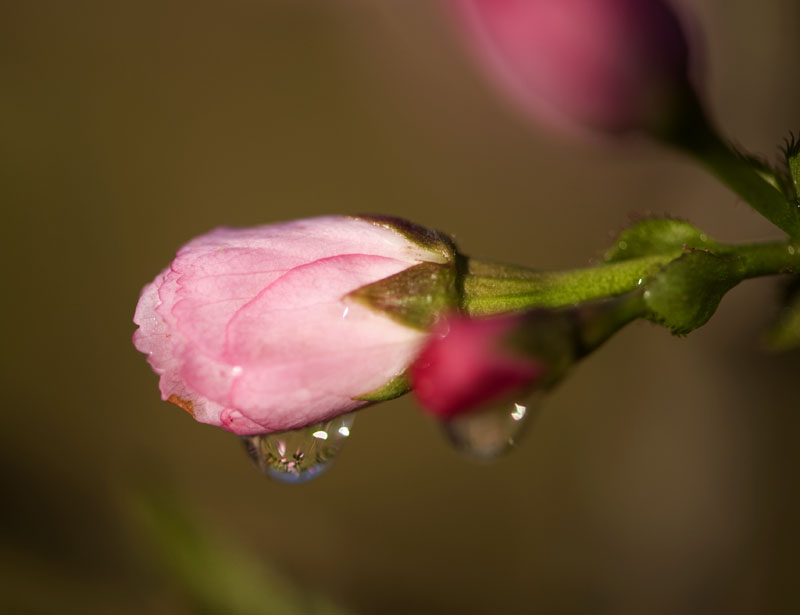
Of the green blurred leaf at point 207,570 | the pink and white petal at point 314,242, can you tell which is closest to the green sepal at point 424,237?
the pink and white petal at point 314,242

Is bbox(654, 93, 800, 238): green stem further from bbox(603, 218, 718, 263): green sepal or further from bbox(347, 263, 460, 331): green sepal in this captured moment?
bbox(347, 263, 460, 331): green sepal

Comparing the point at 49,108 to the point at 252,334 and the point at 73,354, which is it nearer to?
the point at 73,354

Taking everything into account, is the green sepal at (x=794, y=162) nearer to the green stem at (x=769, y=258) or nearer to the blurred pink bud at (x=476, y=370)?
the green stem at (x=769, y=258)

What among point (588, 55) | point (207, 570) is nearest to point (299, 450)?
point (588, 55)

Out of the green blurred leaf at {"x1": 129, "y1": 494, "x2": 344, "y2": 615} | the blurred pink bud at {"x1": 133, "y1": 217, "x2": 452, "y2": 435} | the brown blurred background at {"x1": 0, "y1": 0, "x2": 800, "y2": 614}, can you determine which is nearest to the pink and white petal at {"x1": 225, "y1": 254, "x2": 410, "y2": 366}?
the blurred pink bud at {"x1": 133, "y1": 217, "x2": 452, "y2": 435}

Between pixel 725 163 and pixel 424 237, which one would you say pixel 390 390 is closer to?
pixel 424 237

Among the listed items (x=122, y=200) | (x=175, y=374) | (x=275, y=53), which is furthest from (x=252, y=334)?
(x=275, y=53)
